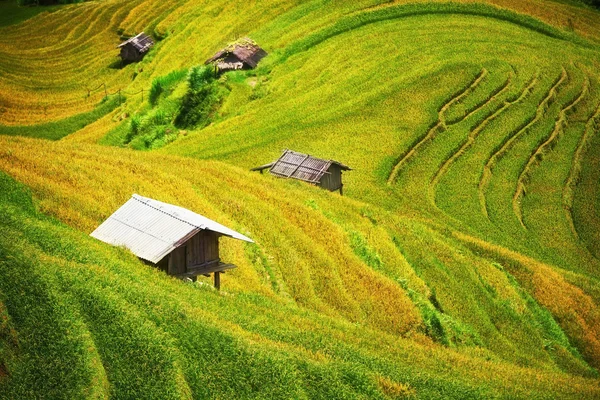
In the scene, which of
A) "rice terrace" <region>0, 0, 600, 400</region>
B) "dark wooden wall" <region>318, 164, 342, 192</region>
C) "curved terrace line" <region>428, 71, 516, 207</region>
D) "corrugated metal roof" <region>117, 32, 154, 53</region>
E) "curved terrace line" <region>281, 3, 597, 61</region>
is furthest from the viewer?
"corrugated metal roof" <region>117, 32, 154, 53</region>

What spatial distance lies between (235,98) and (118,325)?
4971 centimetres

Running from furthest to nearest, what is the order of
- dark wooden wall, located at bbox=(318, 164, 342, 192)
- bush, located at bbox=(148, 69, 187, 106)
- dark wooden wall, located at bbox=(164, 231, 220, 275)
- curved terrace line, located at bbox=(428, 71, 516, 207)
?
bush, located at bbox=(148, 69, 187, 106) → curved terrace line, located at bbox=(428, 71, 516, 207) → dark wooden wall, located at bbox=(318, 164, 342, 192) → dark wooden wall, located at bbox=(164, 231, 220, 275)

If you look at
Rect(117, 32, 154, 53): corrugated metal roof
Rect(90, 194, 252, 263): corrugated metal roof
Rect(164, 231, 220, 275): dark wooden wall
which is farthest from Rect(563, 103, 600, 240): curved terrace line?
Rect(117, 32, 154, 53): corrugated metal roof

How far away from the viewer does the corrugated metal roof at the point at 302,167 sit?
4784 cm

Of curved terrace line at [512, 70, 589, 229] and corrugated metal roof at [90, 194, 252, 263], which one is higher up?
corrugated metal roof at [90, 194, 252, 263]

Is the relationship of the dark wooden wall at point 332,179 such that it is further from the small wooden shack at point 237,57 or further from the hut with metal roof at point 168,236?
the small wooden shack at point 237,57

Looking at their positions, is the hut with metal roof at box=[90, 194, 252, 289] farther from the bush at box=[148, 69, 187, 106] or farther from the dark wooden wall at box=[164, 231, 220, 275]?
the bush at box=[148, 69, 187, 106]

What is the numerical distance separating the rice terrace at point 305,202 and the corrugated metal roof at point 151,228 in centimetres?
9

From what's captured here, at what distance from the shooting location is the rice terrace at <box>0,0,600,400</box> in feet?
75.1

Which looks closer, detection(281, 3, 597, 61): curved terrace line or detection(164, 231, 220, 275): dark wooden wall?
detection(164, 231, 220, 275): dark wooden wall

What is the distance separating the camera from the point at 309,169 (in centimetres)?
4838

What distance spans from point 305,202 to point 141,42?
53.5m

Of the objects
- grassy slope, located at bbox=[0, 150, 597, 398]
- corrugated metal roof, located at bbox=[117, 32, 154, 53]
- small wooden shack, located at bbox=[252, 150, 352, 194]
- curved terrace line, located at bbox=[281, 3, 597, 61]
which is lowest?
corrugated metal roof, located at bbox=[117, 32, 154, 53]

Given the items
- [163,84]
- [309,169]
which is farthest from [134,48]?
[309,169]
